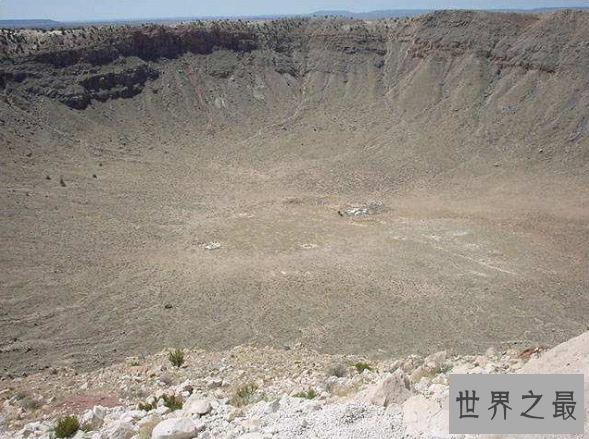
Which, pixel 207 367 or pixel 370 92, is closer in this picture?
pixel 207 367

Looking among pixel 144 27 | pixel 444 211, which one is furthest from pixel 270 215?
pixel 144 27

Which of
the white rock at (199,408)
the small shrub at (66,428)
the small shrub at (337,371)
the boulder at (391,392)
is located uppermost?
the boulder at (391,392)

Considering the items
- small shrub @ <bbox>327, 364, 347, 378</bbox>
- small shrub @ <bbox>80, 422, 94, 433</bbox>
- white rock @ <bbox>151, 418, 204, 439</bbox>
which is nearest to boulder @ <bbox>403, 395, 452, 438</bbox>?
white rock @ <bbox>151, 418, 204, 439</bbox>

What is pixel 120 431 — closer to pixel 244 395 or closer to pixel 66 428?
pixel 66 428

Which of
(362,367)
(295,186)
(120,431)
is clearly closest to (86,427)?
(120,431)

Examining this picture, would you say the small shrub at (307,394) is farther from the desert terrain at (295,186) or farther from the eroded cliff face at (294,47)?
the eroded cliff face at (294,47)

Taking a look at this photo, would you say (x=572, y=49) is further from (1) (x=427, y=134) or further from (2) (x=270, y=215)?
(2) (x=270, y=215)

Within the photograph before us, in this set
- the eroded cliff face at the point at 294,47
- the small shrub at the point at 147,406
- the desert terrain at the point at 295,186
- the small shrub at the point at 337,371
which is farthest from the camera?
the eroded cliff face at the point at 294,47

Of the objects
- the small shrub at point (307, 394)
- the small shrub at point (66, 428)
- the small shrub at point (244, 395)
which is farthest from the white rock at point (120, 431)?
the small shrub at point (307, 394)
